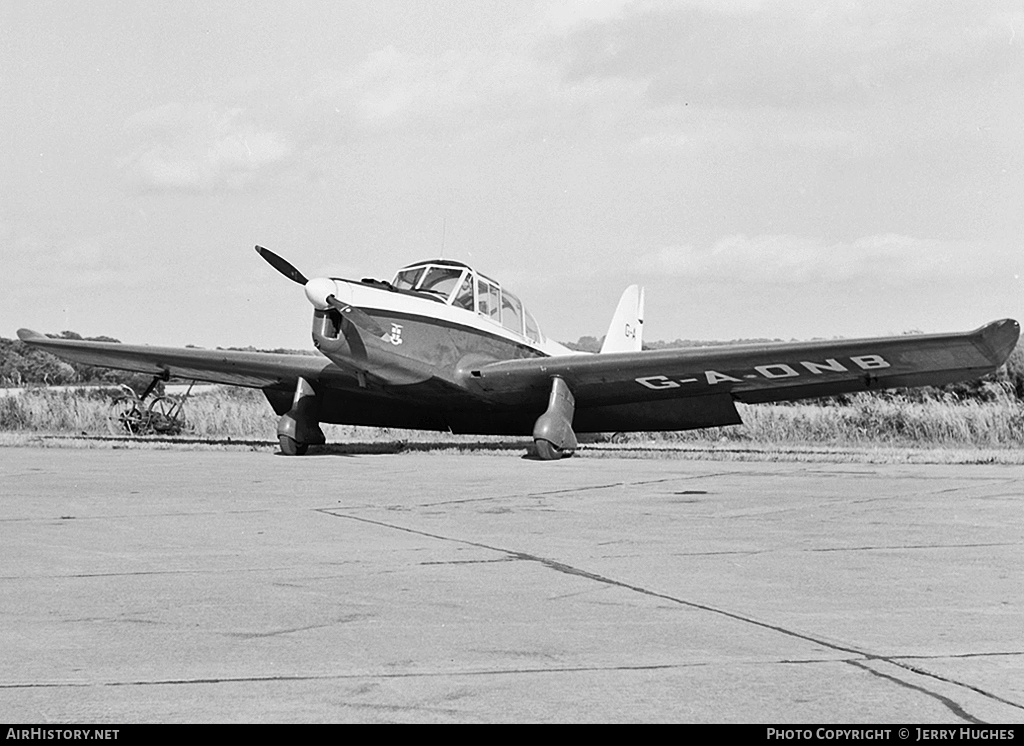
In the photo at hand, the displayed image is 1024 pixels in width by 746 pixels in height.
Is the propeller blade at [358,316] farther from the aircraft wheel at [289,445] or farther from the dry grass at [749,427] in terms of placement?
the dry grass at [749,427]

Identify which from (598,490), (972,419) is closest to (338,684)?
(598,490)

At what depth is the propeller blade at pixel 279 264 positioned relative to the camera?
15.7 metres

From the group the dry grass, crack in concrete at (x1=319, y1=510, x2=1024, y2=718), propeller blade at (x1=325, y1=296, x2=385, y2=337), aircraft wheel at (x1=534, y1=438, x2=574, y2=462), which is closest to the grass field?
the dry grass

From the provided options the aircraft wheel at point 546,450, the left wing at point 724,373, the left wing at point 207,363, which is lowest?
the aircraft wheel at point 546,450

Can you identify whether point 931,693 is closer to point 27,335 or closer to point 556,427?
point 556,427

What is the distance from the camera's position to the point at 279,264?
51.5 ft

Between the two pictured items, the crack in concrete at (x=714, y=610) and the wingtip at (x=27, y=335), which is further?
the wingtip at (x=27, y=335)

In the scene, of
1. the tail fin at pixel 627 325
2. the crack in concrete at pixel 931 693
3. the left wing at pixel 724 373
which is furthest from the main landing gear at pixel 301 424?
the crack in concrete at pixel 931 693

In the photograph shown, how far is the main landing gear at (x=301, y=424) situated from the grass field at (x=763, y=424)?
4.78 meters

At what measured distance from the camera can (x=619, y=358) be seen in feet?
53.7

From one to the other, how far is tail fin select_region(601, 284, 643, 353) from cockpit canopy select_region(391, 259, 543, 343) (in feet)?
17.9

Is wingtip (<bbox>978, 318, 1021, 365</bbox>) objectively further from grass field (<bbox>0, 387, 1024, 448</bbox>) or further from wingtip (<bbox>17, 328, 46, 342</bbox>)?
wingtip (<bbox>17, 328, 46, 342</bbox>)

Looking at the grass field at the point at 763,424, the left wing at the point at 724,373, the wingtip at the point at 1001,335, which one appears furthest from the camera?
the grass field at the point at 763,424

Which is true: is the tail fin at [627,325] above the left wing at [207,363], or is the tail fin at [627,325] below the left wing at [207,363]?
above
